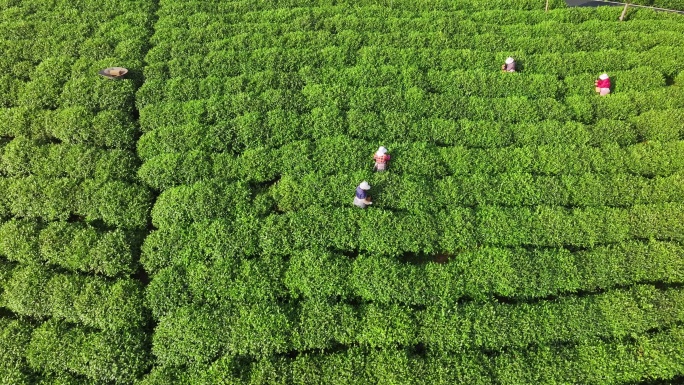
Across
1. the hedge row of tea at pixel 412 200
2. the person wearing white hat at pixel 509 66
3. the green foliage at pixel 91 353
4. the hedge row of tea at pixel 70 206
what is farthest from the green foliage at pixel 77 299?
the person wearing white hat at pixel 509 66

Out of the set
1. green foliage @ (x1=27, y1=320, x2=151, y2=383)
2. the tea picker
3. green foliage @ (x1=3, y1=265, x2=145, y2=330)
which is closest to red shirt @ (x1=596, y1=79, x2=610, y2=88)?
green foliage @ (x1=3, y1=265, x2=145, y2=330)

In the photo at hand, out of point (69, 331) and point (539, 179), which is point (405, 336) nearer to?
point (539, 179)

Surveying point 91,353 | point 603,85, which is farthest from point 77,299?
point 603,85

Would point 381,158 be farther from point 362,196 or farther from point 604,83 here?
point 604,83

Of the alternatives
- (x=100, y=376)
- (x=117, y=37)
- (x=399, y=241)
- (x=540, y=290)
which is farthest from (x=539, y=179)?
(x=117, y=37)

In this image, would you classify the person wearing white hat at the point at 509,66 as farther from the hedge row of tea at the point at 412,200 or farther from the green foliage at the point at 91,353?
the green foliage at the point at 91,353

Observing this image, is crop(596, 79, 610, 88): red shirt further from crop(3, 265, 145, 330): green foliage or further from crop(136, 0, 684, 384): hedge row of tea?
crop(3, 265, 145, 330): green foliage
